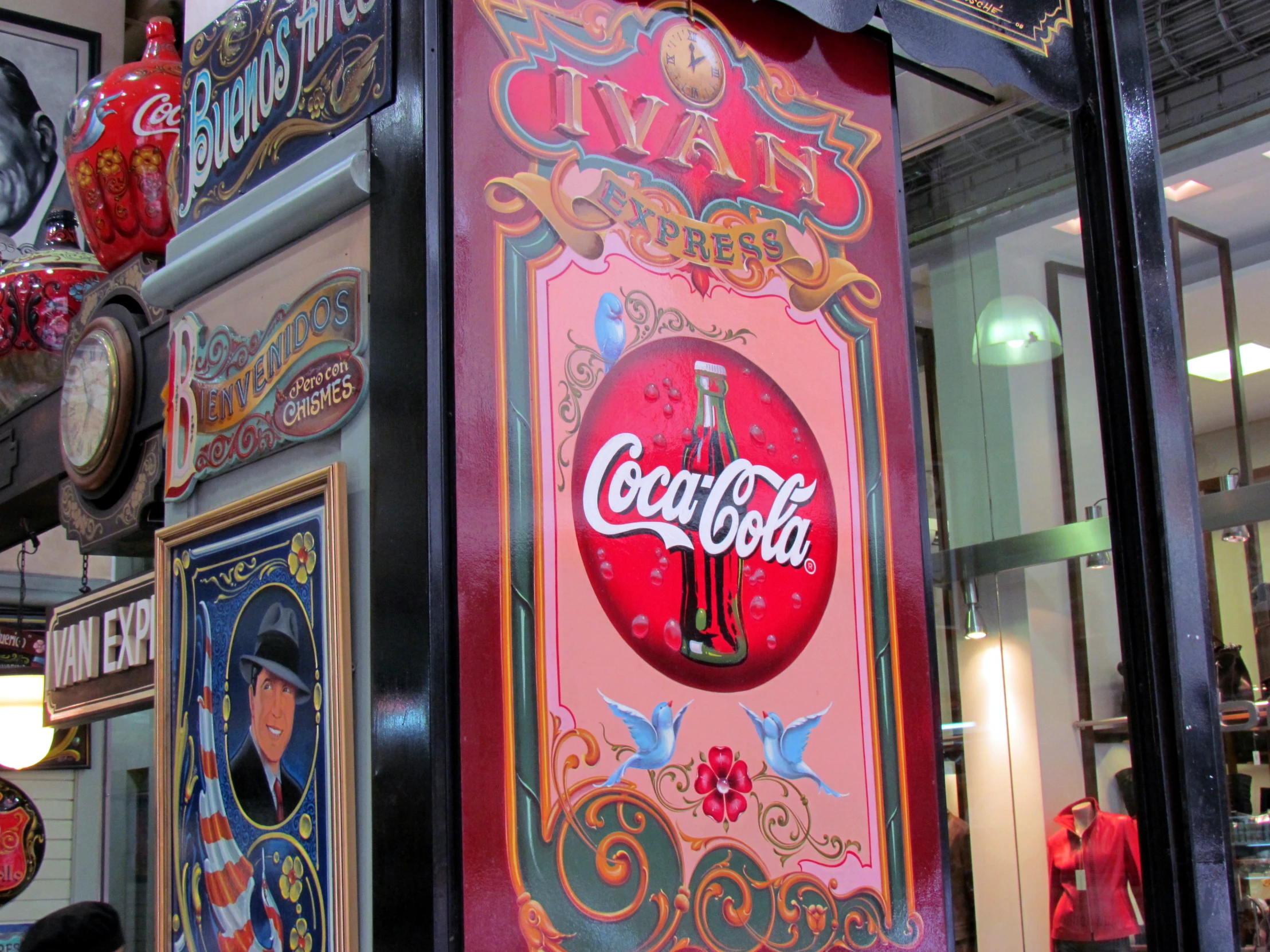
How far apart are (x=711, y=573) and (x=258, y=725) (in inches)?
25.0

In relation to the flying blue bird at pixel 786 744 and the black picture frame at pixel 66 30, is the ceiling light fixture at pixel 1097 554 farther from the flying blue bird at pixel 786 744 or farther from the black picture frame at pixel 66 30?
the black picture frame at pixel 66 30

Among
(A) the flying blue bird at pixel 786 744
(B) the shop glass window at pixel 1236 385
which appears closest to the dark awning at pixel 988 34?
(A) the flying blue bird at pixel 786 744

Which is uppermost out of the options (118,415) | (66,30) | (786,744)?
(66,30)

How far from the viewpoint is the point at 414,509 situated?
1507 millimetres

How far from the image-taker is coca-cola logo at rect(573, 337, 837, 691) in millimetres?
1658

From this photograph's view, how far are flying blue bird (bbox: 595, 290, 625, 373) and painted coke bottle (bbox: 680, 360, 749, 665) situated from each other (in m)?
0.13

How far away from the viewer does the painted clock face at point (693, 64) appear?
186cm

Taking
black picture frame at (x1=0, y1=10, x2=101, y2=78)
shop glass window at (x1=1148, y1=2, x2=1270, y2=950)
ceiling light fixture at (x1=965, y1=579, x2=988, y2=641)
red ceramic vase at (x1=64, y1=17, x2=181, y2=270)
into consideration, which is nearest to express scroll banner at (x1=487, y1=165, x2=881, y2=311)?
ceiling light fixture at (x1=965, y1=579, x2=988, y2=641)

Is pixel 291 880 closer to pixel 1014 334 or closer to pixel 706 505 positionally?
pixel 706 505

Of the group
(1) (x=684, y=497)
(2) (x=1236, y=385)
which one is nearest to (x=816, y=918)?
(1) (x=684, y=497)

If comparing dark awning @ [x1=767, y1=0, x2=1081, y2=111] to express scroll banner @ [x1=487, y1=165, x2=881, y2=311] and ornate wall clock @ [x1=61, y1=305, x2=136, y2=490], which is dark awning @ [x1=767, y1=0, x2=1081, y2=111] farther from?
ornate wall clock @ [x1=61, y1=305, x2=136, y2=490]

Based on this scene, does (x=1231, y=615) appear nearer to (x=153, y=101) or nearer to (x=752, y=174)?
(x=752, y=174)

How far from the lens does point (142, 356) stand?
267cm

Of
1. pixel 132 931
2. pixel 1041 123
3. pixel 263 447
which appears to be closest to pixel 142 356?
pixel 263 447
